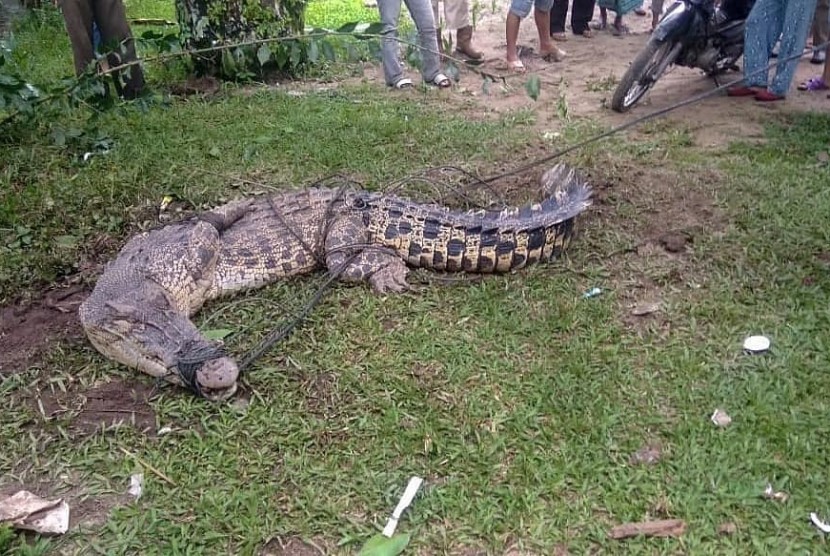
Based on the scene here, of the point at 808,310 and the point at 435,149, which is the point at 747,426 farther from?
the point at 435,149

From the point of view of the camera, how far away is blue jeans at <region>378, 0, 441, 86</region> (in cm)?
650

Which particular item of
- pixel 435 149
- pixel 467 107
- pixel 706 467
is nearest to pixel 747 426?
pixel 706 467

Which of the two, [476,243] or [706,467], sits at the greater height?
[476,243]

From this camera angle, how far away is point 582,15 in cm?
841

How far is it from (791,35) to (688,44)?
79 centimetres

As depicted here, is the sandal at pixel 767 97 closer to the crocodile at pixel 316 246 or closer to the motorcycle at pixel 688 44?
the motorcycle at pixel 688 44

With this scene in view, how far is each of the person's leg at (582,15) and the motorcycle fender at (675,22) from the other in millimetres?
2662

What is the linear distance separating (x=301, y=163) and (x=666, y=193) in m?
2.51

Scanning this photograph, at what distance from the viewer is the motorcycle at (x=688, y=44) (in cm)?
578

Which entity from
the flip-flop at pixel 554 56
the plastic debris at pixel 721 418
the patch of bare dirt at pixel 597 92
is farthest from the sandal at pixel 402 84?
the plastic debris at pixel 721 418

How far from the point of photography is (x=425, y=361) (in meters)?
3.10

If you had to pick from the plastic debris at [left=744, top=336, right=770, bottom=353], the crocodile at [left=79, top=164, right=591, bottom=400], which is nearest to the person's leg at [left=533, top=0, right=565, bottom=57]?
the crocodile at [left=79, top=164, right=591, bottom=400]

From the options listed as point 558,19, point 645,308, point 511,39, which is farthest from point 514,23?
point 645,308

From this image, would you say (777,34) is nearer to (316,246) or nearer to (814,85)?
(814,85)
